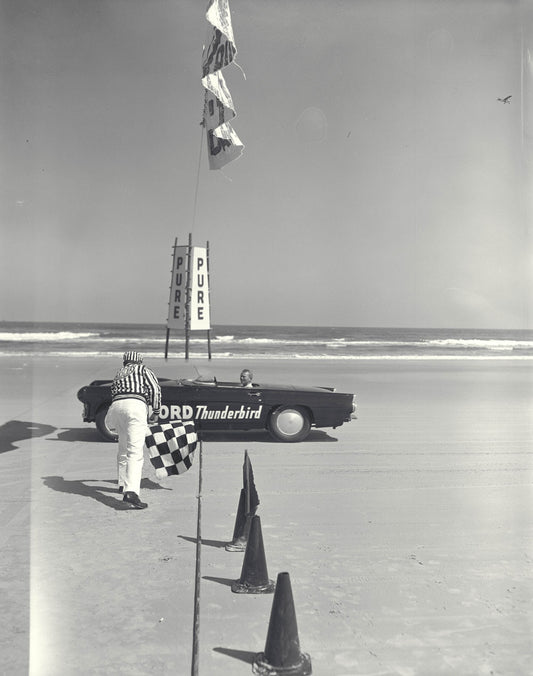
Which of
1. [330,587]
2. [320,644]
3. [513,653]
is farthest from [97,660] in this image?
[513,653]

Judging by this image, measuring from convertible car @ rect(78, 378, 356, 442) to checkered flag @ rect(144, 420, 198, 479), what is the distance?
195 centimetres

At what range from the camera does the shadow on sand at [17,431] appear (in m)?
8.95

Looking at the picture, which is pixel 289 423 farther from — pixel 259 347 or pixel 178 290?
pixel 259 347

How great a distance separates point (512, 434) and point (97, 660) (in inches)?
333

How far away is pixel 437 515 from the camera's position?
5875 mm

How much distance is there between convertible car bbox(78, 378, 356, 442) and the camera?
340 inches

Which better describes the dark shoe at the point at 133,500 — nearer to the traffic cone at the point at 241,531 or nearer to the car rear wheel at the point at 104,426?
the traffic cone at the point at 241,531

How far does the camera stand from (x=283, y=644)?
3182 mm

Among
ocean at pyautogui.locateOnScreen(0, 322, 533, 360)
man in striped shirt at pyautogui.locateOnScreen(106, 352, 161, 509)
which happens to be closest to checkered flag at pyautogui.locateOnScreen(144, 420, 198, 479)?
man in striped shirt at pyautogui.locateOnScreen(106, 352, 161, 509)

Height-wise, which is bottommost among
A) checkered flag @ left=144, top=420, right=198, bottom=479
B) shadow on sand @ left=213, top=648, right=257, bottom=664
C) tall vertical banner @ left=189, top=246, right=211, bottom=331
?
shadow on sand @ left=213, top=648, right=257, bottom=664

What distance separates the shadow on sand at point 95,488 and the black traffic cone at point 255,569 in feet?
6.97

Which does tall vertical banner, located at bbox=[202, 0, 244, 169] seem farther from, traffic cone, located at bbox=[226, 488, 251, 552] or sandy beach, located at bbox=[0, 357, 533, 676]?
traffic cone, located at bbox=[226, 488, 251, 552]

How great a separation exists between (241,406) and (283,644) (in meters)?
5.68

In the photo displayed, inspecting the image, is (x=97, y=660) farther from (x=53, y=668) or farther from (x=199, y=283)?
(x=199, y=283)
